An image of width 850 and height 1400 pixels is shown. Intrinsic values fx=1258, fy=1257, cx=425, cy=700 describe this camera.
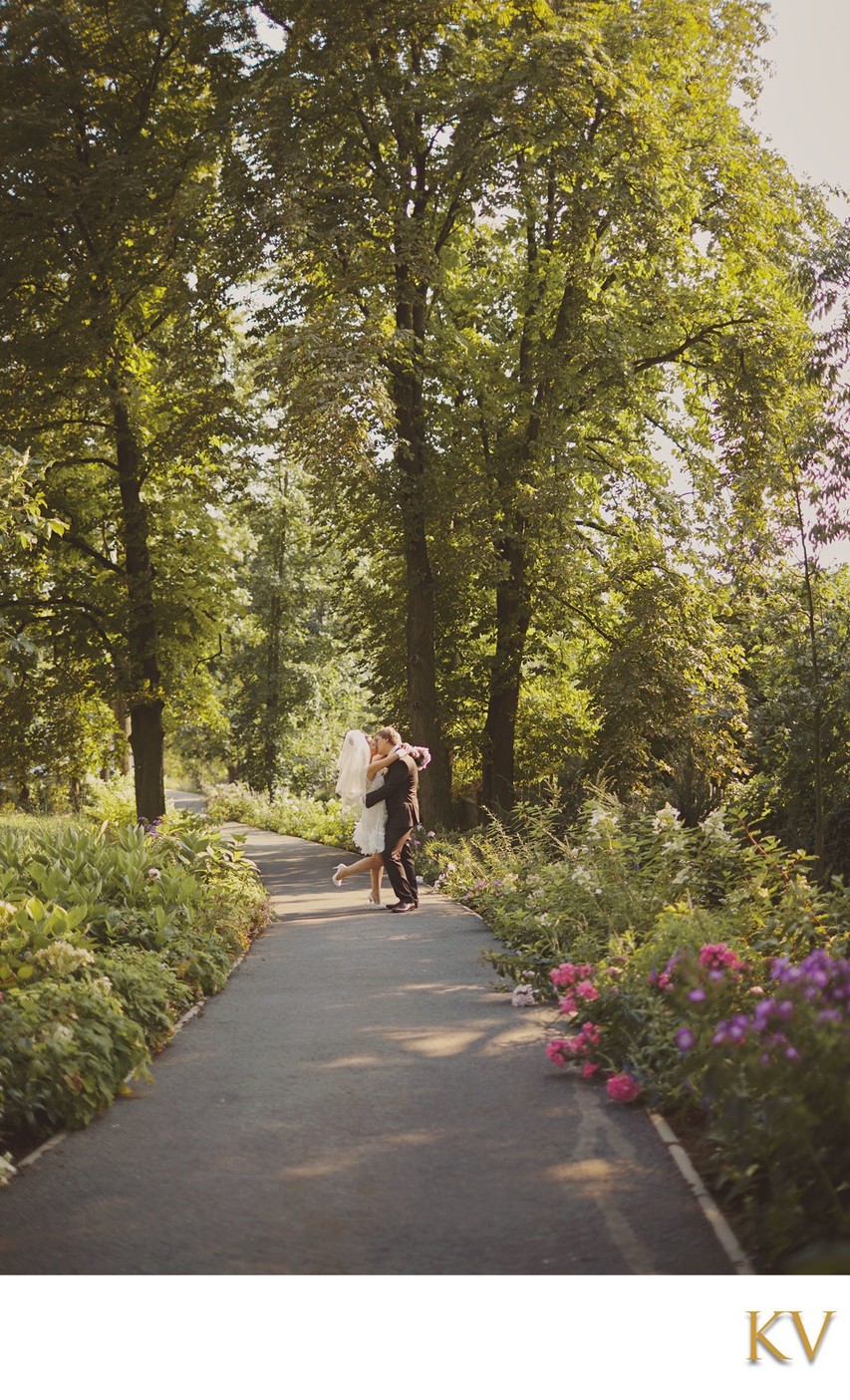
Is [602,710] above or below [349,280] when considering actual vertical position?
below

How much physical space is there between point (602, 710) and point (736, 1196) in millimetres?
16896

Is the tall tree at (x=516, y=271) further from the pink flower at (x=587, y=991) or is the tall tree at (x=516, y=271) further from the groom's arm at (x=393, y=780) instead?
the pink flower at (x=587, y=991)

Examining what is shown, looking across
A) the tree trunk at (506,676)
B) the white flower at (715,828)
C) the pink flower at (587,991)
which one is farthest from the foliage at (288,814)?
the pink flower at (587,991)

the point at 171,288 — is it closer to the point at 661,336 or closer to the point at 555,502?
the point at 555,502

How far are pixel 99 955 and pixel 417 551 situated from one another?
13768 millimetres

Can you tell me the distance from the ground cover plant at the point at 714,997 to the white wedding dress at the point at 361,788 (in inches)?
91.9

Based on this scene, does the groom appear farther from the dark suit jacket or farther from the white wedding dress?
the white wedding dress

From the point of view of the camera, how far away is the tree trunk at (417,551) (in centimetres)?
2047

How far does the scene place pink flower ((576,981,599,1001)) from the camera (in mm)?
6418

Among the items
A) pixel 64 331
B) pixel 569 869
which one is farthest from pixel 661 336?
pixel 569 869

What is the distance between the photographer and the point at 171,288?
19.2 metres

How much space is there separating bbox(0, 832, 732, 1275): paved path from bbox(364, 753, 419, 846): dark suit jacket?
535 centimetres

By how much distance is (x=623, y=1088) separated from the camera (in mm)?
5684
